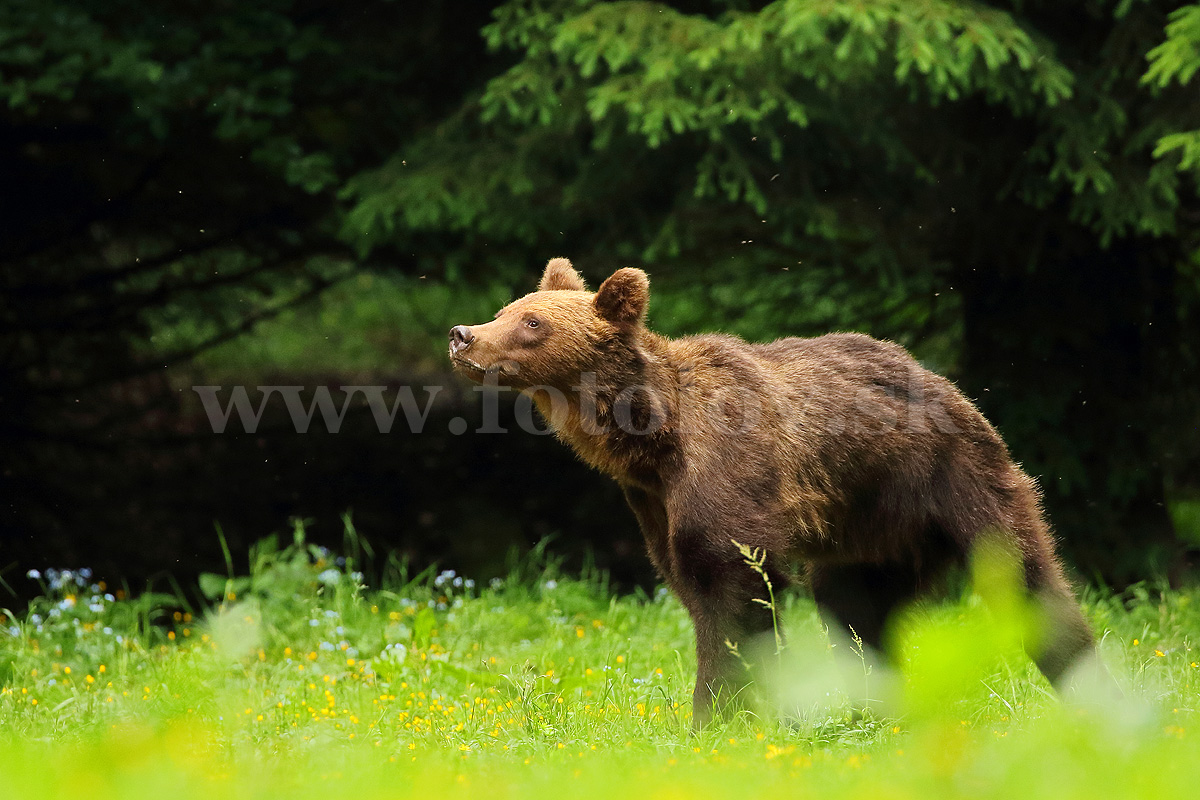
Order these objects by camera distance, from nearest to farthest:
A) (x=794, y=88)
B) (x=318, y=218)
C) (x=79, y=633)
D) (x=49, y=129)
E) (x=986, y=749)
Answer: (x=986, y=749)
(x=79, y=633)
(x=794, y=88)
(x=49, y=129)
(x=318, y=218)

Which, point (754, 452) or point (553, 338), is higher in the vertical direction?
point (553, 338)

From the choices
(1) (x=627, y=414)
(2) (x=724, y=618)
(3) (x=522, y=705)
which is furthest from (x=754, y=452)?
(3) (x=522, y=705)

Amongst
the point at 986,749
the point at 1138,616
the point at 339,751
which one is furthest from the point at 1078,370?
the point at 339,751

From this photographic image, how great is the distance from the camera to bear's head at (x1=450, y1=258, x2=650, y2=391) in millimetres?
4164

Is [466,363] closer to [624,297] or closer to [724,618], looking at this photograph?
[624,297]

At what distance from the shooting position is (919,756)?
2.71 metres

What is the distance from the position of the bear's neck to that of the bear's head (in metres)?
0.04

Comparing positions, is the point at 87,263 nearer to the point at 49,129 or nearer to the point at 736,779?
the point at 49,129

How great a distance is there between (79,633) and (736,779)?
418 centimetres

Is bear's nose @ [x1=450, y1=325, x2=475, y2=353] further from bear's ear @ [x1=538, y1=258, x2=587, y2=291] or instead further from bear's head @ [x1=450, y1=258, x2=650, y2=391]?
bear's ear @ [x1=538, y1=258, x2=587, y2=291]

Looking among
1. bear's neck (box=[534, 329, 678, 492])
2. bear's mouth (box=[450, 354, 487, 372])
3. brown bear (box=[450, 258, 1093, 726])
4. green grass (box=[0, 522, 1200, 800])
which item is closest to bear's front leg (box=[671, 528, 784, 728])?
brown bear (box=[450, 258, 1093, 726])

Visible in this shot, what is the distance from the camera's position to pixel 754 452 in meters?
4.06

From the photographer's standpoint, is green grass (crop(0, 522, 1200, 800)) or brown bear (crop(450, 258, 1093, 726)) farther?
brown bear (crop(450, 258, 1093, 726))

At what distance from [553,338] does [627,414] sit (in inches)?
15.2
